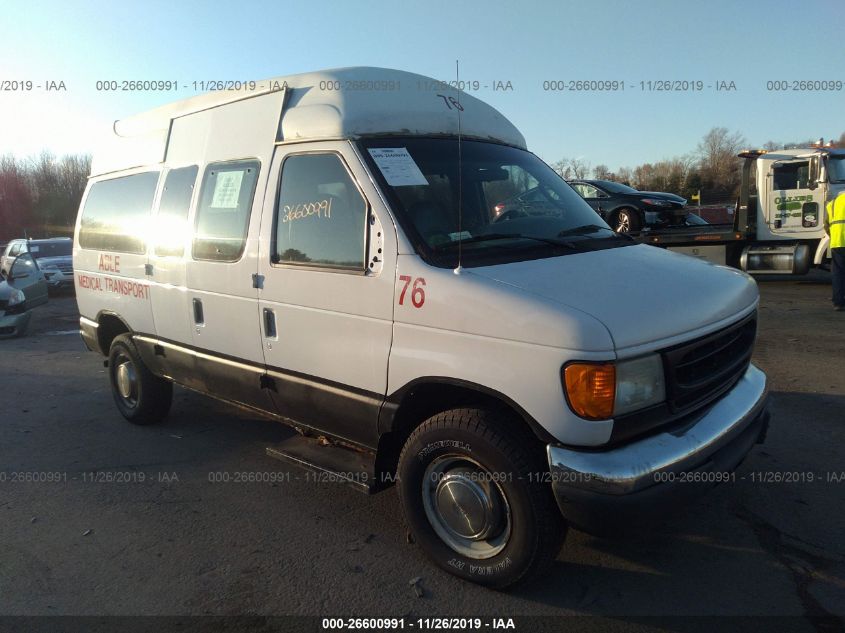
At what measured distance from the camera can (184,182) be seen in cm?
455

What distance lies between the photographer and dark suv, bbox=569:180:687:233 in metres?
14.4

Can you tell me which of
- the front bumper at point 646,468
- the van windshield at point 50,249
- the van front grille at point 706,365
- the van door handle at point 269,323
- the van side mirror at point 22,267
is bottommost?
the front bumper at point 646,468

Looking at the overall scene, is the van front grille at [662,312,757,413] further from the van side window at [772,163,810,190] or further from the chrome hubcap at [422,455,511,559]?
the van side window at [772,163,810,190]

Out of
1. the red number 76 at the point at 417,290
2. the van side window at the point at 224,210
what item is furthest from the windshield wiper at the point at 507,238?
the van side window at the point at 224,210

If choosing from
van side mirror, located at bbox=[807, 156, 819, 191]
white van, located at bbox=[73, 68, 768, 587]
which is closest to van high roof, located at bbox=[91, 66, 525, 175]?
white van, located at bbox=[73, 68, 768, 587]

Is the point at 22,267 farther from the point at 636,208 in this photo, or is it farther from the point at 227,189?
the point at 636,208

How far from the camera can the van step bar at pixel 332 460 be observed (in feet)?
10.9

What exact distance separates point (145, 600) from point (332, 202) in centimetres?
225

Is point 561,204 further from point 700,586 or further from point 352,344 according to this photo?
point 700,586

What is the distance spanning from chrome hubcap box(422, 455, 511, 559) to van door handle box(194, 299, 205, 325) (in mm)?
2134

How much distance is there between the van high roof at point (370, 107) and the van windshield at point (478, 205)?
113 millimetres

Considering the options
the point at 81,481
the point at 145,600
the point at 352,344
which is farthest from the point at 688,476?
the point at 81,481

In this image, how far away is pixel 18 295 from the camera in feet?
36.0

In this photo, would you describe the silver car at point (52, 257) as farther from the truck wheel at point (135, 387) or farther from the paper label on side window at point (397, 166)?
the paper label on side window at point (397, 166)
